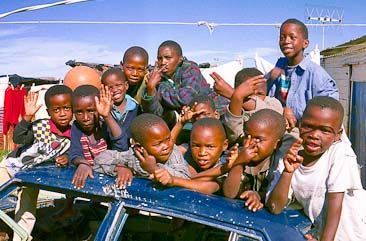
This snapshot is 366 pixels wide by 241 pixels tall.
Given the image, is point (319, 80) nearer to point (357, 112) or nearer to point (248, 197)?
point (248, 197)

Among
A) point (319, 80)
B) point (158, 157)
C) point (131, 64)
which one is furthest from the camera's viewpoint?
point (131, 64)

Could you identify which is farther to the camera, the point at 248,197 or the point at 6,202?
the point at 6,202

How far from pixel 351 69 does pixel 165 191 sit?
7.02 m

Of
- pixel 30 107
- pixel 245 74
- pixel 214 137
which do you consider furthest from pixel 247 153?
pixel 30 107

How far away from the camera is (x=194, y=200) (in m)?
2.25

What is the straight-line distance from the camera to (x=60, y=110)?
354cm

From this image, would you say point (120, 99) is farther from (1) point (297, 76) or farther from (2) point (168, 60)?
(1) point (297, 76)

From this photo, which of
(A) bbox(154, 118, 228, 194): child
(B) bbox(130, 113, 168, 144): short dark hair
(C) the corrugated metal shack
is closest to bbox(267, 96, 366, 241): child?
(A) bbox(154, 118, 228, 194): child

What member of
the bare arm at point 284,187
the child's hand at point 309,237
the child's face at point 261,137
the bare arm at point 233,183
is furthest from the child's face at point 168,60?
the child's hand at point 309,237

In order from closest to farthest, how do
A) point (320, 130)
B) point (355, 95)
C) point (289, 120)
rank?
point (320, 130), point (289, 120), point (355, 95)

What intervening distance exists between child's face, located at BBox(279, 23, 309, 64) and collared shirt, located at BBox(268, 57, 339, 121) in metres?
0.09

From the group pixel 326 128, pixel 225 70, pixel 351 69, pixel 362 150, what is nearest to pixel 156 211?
pixel 326 128

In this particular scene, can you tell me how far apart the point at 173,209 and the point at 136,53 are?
1960 millimetres

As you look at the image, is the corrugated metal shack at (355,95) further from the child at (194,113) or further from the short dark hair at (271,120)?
the short dark hair at (271,120)
